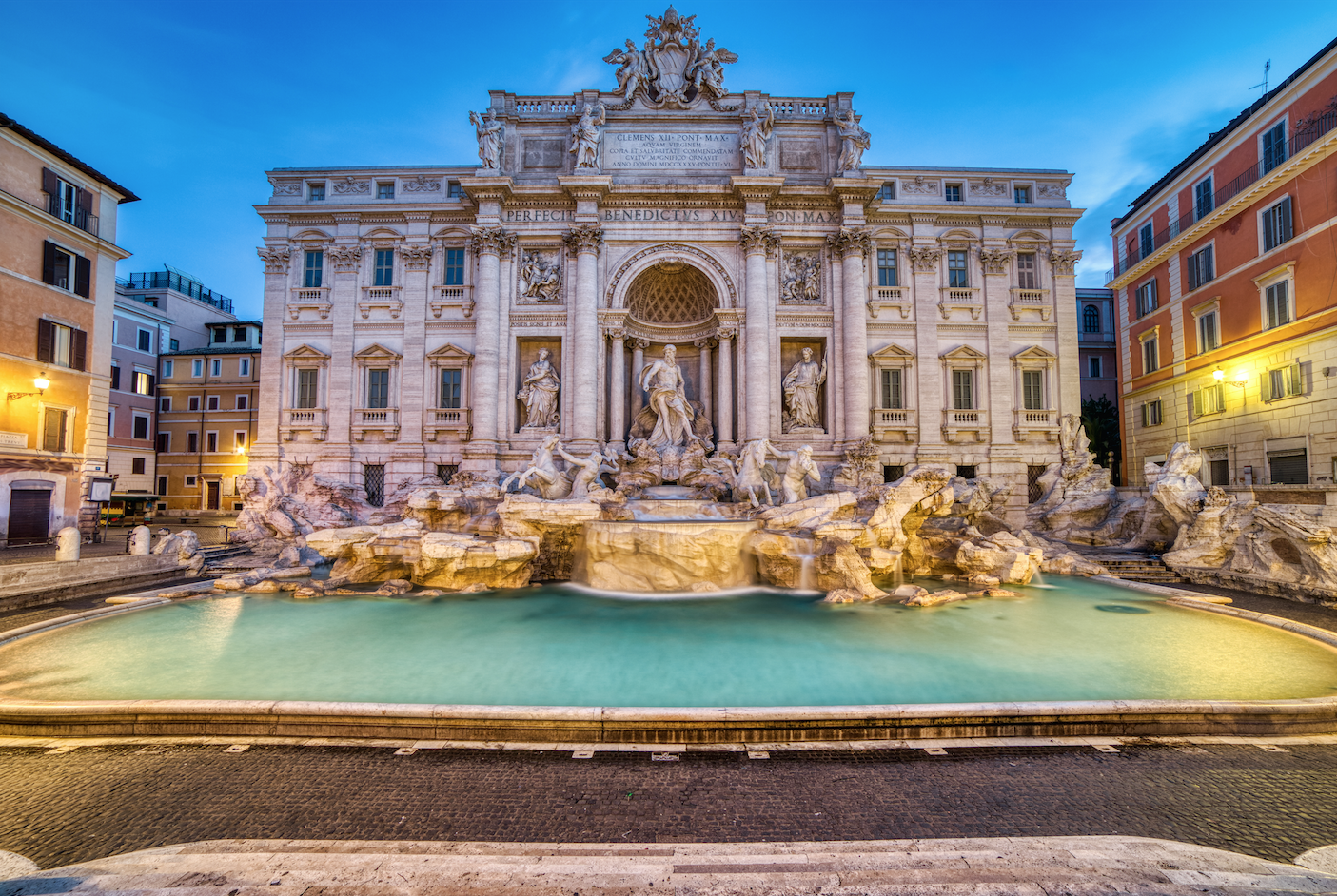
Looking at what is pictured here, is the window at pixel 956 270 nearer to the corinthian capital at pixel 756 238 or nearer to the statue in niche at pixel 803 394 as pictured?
the statue in niche at pixel 803 394

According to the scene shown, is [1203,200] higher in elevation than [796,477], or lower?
higher

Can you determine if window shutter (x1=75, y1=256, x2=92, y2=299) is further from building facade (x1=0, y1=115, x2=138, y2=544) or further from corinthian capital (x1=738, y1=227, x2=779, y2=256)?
corinthian capital (x1=738, y1=227, x2=779, y2=256)

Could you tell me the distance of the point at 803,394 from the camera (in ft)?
66.5

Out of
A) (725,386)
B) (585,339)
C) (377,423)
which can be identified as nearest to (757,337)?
(725,386)

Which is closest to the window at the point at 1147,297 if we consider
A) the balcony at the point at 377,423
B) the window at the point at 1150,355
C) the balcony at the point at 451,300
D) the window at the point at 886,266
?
the window at the point at 1150,355

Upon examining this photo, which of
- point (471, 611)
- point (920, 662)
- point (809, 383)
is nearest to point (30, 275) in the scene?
point (471, 611)

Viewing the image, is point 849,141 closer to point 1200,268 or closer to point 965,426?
point 965,426

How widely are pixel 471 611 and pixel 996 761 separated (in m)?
8.65

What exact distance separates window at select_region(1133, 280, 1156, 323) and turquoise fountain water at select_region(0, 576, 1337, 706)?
2069 centimetres

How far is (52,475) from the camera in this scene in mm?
18547

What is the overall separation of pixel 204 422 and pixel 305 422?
19.0m

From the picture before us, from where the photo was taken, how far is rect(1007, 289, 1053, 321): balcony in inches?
853

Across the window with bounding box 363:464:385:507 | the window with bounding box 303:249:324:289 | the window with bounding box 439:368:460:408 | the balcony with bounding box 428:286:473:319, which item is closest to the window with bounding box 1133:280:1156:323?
the balcony with bounding box 428:286:473:319

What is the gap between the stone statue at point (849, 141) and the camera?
20125 millimetres
